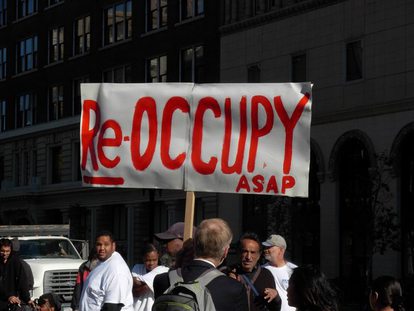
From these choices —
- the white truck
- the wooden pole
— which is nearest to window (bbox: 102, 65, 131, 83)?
the white truck

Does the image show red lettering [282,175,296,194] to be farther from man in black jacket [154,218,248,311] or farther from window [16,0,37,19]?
window [16,0,37,19]

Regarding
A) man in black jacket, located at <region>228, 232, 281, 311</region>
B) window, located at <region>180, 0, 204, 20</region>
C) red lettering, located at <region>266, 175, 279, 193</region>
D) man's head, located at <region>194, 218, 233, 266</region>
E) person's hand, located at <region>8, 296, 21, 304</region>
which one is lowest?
person's hand, located at <region>8, 296, 21, 304</region>

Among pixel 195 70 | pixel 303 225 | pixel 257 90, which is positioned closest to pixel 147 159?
pixel 257 90

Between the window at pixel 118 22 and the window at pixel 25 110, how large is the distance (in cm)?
777

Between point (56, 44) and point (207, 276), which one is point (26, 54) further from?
point (207, 276)

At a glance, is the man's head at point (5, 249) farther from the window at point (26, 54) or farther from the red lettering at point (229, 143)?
the window at point (26, 54)

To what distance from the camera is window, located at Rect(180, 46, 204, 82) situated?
46.4 meters

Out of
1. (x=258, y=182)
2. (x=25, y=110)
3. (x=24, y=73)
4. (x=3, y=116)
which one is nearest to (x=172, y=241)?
(x=258, y=182)

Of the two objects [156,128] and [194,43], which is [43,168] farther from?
[156,128]

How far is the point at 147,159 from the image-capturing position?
10.0 m

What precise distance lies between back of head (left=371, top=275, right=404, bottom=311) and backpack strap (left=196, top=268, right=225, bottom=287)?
952 millimetres

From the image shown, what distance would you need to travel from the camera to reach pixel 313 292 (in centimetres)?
638

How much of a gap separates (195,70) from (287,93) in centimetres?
3694

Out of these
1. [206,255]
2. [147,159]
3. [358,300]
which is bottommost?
[358,300]
